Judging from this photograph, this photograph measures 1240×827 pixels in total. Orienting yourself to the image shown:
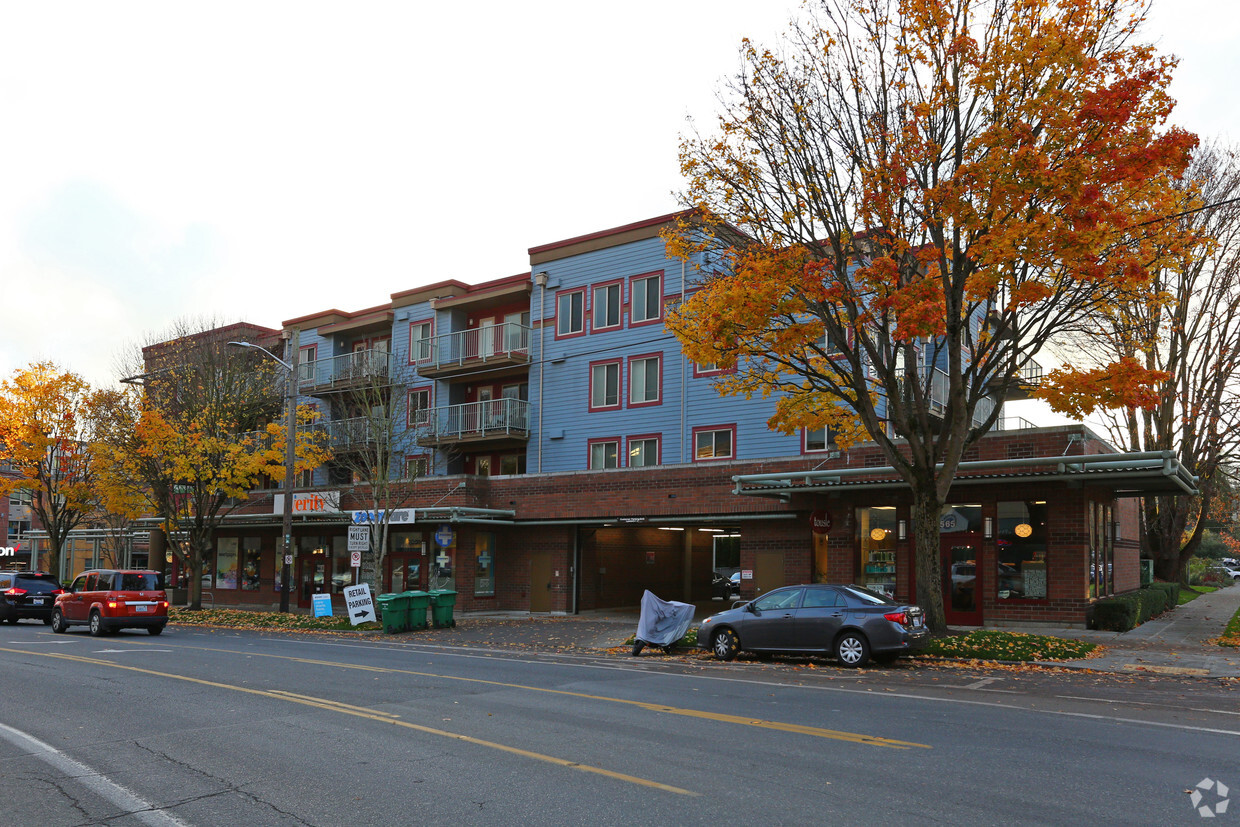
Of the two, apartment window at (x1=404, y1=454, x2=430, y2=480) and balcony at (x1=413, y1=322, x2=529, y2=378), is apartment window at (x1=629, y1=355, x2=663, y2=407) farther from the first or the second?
apartment window at (x1=404, y1=454, x2=430, y2=480)

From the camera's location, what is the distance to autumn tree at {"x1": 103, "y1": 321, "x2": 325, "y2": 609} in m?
31.0

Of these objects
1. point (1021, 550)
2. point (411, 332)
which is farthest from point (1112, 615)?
point (411, 332)

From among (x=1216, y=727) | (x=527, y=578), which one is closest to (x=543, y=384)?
(x=527, y=578)

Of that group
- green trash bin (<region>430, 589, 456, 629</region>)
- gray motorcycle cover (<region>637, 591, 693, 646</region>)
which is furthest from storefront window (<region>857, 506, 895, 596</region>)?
green trash bin (<region>430, 589, 456, 629</region>)

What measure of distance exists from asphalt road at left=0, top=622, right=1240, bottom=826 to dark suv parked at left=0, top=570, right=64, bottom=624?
15.7m

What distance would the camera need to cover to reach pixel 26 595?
28.3 meters

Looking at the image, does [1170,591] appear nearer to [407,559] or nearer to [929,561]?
[929,561]

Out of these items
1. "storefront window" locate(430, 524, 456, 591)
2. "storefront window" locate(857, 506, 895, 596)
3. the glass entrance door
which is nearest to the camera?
the glass entrance door

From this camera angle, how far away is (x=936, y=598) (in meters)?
18.3

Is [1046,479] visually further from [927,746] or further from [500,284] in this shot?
[500,284]

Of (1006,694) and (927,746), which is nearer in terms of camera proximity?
(927,746)

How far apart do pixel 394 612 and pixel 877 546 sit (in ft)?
41.1

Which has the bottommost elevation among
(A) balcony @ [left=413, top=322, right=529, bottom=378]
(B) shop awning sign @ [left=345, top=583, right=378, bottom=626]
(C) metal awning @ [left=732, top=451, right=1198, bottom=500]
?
(B) shop awning sign @ [left=345, top=583, right=378, bottom=626]

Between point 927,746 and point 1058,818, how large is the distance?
2.46 m
